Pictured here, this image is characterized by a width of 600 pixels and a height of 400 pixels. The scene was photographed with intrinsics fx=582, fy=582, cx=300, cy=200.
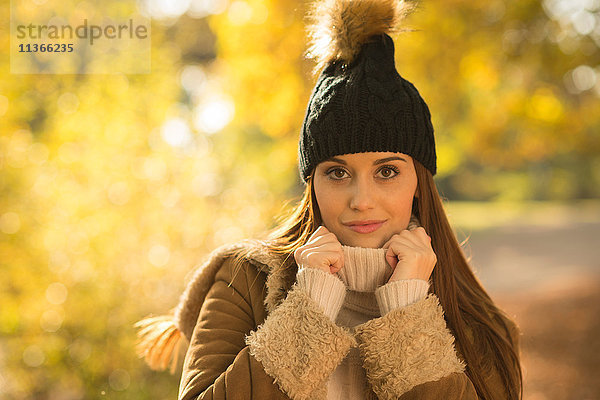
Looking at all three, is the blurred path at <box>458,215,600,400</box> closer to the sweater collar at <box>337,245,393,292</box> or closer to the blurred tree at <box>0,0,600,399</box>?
the sweater collar at <box>337,245,393,292</box>

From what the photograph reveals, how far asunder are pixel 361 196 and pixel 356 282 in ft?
1.06

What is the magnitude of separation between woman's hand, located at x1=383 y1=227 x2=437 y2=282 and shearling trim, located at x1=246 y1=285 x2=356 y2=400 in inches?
11.8

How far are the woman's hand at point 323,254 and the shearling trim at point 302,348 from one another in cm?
13

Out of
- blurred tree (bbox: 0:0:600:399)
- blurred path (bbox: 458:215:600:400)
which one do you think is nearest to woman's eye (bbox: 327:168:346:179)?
blurred path (bbox: 458:215:600:400)

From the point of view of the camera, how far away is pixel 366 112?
7.14 ft

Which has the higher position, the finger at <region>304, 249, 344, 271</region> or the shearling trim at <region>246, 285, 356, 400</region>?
the finger at <region>304, 249, 344, 271</region>

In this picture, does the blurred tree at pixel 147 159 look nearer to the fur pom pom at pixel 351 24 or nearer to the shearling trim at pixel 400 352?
the fur pom pom at pixel 351 24

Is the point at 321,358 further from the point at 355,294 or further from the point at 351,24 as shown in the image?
the point at 351,24

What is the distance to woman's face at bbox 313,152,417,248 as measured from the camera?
217 cm

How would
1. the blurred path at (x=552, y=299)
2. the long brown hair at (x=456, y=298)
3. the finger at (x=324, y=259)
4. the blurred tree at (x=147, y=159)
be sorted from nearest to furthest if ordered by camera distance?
the finger at (x=324, y=259)
the long brown hair at (x=456, y=298)
the blurred tree at (x=147, y=159)
the blurred path at (x=552, y=299)

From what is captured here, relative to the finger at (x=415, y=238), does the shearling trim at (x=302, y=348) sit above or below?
below

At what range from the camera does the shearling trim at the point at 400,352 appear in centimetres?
197

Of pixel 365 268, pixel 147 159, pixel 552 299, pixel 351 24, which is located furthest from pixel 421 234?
→ pixel 552 299

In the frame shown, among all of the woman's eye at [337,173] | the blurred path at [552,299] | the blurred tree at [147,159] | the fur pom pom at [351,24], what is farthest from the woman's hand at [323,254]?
the blurred tree at [147,159]
